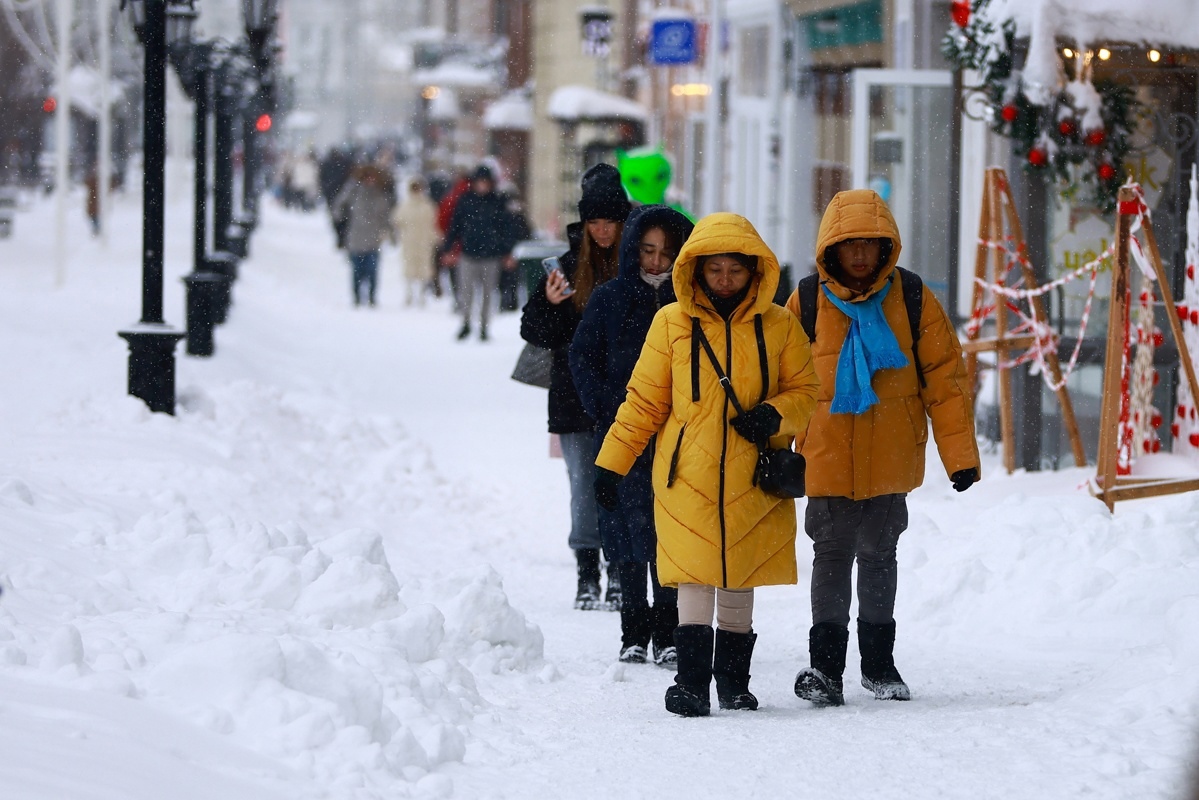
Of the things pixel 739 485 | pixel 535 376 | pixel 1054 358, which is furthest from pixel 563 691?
pixel 1054 358

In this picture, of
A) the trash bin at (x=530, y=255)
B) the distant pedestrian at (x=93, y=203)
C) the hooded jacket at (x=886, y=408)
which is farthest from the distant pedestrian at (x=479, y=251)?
the hooded jacket at (x=886, y=408)

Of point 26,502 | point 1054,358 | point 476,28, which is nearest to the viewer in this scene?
point 26,502

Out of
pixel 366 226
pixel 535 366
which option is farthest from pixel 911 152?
pixel 366 226

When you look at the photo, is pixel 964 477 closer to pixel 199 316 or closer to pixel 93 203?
pixel 199 316

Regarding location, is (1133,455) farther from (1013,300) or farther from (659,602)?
(659,602)

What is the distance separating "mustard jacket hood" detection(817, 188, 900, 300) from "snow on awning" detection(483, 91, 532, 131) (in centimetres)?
3421

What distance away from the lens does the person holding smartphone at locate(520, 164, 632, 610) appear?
22.1 ft

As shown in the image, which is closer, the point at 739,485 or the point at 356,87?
the point at 739,485

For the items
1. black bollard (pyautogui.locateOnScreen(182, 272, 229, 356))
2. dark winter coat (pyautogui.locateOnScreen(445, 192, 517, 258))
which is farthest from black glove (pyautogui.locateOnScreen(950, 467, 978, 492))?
dark winter coat (pyautogui.locateOnScreen(445, 192, 517, 258))

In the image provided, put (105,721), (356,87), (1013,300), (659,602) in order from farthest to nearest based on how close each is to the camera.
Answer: (356,87) < (1013,300) < (659,602) < (105,721)

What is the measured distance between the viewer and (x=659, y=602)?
244 inches

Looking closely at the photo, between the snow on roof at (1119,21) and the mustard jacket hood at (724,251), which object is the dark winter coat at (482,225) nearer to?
the snow on roof at (1119,21)

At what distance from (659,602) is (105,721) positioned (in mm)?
2443

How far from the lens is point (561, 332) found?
22.6 feet
